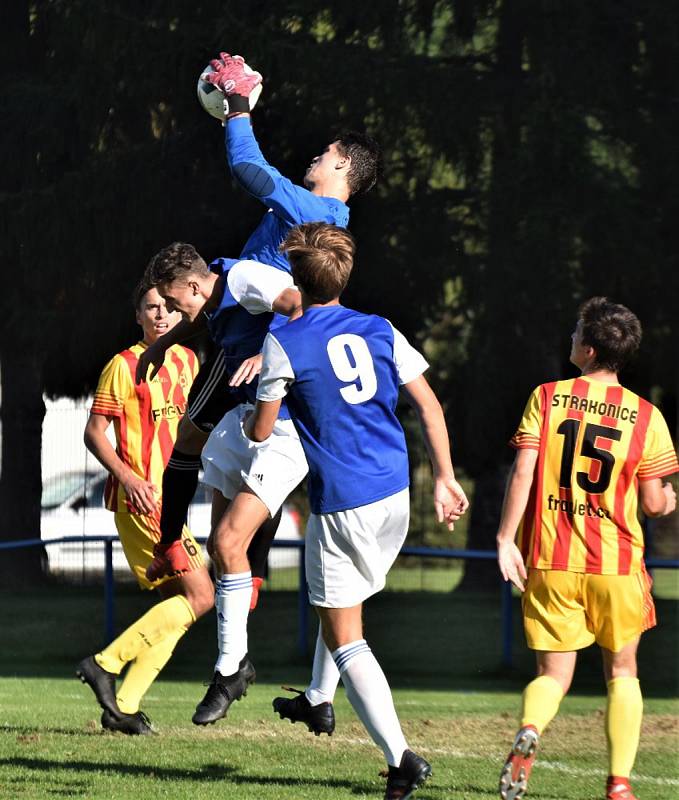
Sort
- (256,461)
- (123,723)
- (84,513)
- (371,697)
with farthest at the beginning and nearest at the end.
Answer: (84,513), (123,723), (256,461), (371,697)

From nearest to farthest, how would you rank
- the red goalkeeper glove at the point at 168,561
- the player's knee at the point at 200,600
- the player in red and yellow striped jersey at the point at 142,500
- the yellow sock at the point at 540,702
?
the yellow sock at the point at 540,702 → the player in red and yellow striped jersey at the point at 142,500 → the red goalkeeper glove at the point at 168,561 → the player's knee at the point at 200,600

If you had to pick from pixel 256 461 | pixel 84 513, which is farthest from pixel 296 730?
pixel 84 513

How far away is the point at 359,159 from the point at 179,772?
2793mm

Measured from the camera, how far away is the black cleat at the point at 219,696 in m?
5.94

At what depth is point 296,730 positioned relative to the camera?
777cm

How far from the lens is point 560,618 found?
5828 millimetres

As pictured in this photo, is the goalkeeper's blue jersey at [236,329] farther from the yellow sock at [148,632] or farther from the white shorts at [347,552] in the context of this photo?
the yellow sock at [148,632]

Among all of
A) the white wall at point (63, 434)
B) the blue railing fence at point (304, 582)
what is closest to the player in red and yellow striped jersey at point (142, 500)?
the blue railing fence at point (304, 582)

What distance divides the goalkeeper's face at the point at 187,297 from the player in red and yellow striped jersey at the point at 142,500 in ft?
3.54

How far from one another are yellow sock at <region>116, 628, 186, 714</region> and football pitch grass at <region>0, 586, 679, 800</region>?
0.18 m

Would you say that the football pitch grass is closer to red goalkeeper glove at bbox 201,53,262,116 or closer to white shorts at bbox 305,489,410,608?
white shorts at bbox 305,489,410,608

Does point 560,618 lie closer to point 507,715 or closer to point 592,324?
point 592,324

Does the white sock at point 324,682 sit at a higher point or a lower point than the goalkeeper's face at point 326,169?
lower

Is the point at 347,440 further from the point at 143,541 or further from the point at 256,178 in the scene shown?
the point at 143,541
